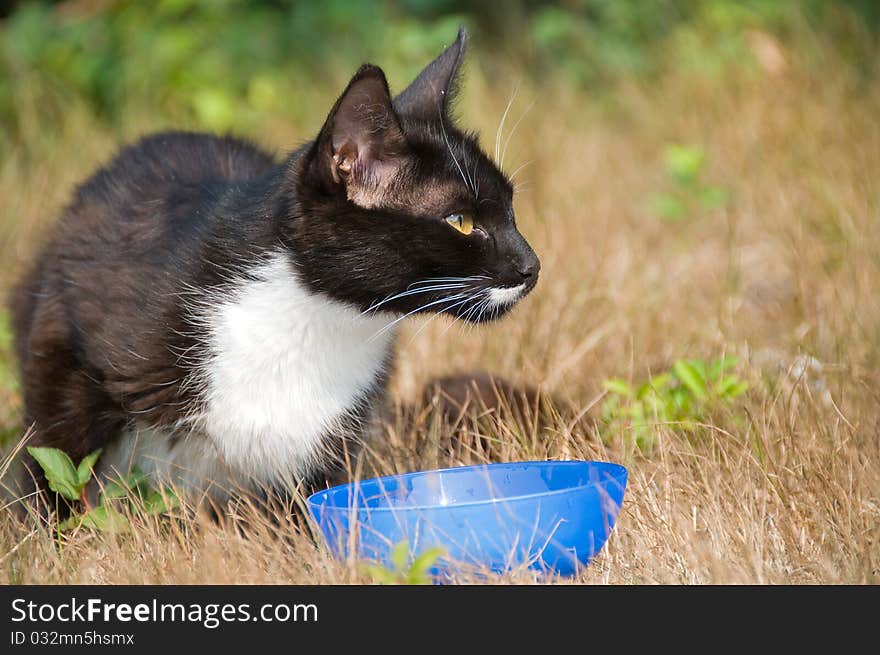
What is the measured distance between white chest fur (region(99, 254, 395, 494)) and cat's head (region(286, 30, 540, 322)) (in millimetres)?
94

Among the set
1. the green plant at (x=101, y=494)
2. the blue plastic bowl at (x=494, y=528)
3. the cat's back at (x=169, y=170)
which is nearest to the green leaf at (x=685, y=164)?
the cat's back at (x=169, y=170)

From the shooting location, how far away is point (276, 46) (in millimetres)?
6934

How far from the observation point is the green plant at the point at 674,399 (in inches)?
113

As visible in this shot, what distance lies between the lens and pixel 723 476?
256cm

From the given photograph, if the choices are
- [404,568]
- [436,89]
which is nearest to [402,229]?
[436,89]

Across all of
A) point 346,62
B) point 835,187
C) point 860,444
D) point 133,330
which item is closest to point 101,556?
point 133,330

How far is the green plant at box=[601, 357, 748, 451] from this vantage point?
2.88m

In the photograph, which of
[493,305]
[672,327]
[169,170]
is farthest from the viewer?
[672,327]

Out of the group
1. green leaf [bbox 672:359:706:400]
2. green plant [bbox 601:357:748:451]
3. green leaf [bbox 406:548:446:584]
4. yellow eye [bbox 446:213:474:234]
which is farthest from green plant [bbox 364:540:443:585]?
green leaf [bbox 672:359:706:400]

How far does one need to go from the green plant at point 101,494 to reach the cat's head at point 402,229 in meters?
0.64

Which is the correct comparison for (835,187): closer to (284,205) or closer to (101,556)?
(284,205)

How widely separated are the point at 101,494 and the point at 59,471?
180 mm

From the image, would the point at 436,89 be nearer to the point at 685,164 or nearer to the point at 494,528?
the point at 494,528

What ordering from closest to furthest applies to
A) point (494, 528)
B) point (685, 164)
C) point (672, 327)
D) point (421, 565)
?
1. point (421, 565)
2. point (494, 528)
3. point (672, 327)
4. point (685, 164)
